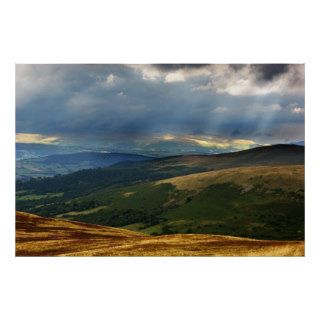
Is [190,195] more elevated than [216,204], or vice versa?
[190,195]

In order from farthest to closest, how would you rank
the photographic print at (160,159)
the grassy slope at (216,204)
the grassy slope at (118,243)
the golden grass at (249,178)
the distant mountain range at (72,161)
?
the distant mountain range at (72,161) < the golden grass at (249,178) < the grassy slope at (216,204) < the photographic print at (160,159) < the grassy slope at (118,243)

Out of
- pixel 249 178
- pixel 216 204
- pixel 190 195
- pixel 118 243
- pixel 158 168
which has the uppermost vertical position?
pixel 158 168

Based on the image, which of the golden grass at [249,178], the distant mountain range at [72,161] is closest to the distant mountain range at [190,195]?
the golden grass at [249,178]

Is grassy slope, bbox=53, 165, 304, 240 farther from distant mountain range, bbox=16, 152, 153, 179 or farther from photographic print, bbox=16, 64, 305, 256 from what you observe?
distant mountain range, bbox=16, 152, 153, 179

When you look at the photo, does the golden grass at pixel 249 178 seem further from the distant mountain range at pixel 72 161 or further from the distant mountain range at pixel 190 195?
the distant mountain range at pixel 72 161

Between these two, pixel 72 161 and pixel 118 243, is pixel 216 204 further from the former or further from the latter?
pixel 72 161

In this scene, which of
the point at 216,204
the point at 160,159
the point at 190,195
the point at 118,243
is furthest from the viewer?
the point at 160,159

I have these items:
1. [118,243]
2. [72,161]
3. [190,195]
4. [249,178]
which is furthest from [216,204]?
[72,161]
